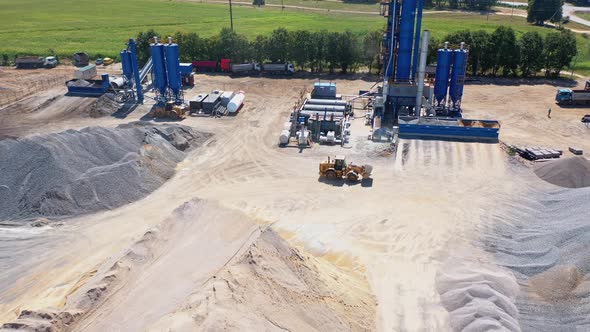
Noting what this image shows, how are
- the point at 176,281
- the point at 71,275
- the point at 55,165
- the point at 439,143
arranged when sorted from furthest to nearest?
the point at 439,143, the point at 55,165, the point at 71,275, the point at 176,281

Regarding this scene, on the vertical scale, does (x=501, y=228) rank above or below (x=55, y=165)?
below

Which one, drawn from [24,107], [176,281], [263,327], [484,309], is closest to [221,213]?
[176,281]

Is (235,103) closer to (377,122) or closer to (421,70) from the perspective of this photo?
(377,122)

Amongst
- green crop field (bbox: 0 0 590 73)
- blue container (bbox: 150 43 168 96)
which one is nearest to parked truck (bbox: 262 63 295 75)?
blue container (bbox: 150 43 168 96)

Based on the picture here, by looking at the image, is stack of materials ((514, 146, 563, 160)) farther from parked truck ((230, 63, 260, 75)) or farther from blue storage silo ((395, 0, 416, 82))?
parked truck ((230, 63, 260, 75))

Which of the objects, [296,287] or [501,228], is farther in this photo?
[501,228]

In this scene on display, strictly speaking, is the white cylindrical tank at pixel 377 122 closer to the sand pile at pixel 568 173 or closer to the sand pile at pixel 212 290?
the sand pile at pixel 568 173

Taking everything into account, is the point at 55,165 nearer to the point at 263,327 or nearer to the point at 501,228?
the point at 263,327

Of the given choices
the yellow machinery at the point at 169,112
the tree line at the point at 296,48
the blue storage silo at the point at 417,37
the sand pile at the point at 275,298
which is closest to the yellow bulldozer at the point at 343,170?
the sand pile at the point at 275,298
